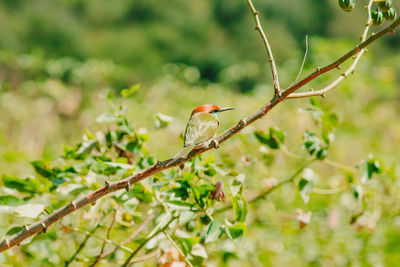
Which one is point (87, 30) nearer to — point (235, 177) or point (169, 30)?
point (169, 30)

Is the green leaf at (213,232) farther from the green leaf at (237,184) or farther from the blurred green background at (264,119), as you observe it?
the blurred green background at (264,119)

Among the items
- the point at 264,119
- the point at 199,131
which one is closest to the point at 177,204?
the point at 199,131

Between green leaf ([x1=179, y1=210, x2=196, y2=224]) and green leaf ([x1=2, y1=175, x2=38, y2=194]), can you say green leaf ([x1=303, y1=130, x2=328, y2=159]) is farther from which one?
green leaf ([x1=2, y1=175, x2=38, y2=194])

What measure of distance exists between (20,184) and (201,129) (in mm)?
310

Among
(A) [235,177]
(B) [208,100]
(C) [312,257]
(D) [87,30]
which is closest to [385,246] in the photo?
(C) [312,257]

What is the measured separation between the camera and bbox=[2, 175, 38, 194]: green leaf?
619 mm

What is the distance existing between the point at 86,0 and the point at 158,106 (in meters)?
14.4

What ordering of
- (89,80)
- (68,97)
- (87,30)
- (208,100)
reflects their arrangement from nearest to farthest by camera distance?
(208,100) → (68,97) → (89,80) → (87,30)

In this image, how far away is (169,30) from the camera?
1602 cm

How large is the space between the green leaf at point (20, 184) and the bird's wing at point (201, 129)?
0.92 ft

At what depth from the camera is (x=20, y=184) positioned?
24.9 inches

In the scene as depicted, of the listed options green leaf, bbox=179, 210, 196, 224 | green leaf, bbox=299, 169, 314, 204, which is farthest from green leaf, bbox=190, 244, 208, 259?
green leaf, bbox=299, 169, 314, 204

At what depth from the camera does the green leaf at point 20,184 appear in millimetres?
619

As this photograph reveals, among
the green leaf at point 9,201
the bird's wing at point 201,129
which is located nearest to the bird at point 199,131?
the bird's wing at point 201,129
